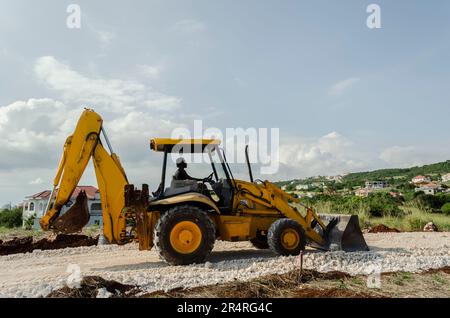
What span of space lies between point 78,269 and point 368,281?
5.26 meters

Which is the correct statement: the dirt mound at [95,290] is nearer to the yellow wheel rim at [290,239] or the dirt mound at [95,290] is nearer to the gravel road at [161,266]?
the gravel road at [161,266]

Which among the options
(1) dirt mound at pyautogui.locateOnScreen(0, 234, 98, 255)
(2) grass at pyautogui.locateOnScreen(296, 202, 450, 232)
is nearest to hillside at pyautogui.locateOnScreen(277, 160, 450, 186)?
(2) grass at pyautogui.locateOnScreen(296, 202, 450, 232)

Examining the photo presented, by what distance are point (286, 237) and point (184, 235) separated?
7.13 ft

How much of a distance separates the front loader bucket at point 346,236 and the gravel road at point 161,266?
62 centimetres

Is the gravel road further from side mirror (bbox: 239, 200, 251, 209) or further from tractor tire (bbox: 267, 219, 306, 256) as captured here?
side mirror (bbox: 239, 200, 251, 209)

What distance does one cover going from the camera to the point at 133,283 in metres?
6.07

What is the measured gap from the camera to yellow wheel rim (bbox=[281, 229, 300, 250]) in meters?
8.49

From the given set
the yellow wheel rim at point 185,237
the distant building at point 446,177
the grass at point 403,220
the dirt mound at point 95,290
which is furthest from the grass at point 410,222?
the distant building at point 446,177

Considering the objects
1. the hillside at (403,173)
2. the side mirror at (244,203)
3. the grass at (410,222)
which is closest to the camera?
the side mirror at (244,203)

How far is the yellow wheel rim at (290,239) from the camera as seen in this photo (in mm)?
8492

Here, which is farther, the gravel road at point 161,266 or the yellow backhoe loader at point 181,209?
the yellow backhoe loader at point 181,209

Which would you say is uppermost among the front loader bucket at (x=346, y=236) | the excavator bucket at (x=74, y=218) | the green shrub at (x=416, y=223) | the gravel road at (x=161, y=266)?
the excavator bucket at (x=74, y=218)

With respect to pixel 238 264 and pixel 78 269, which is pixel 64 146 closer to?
pixel 78 269

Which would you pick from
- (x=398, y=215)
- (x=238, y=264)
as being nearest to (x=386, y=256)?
(x=238, y=264)
